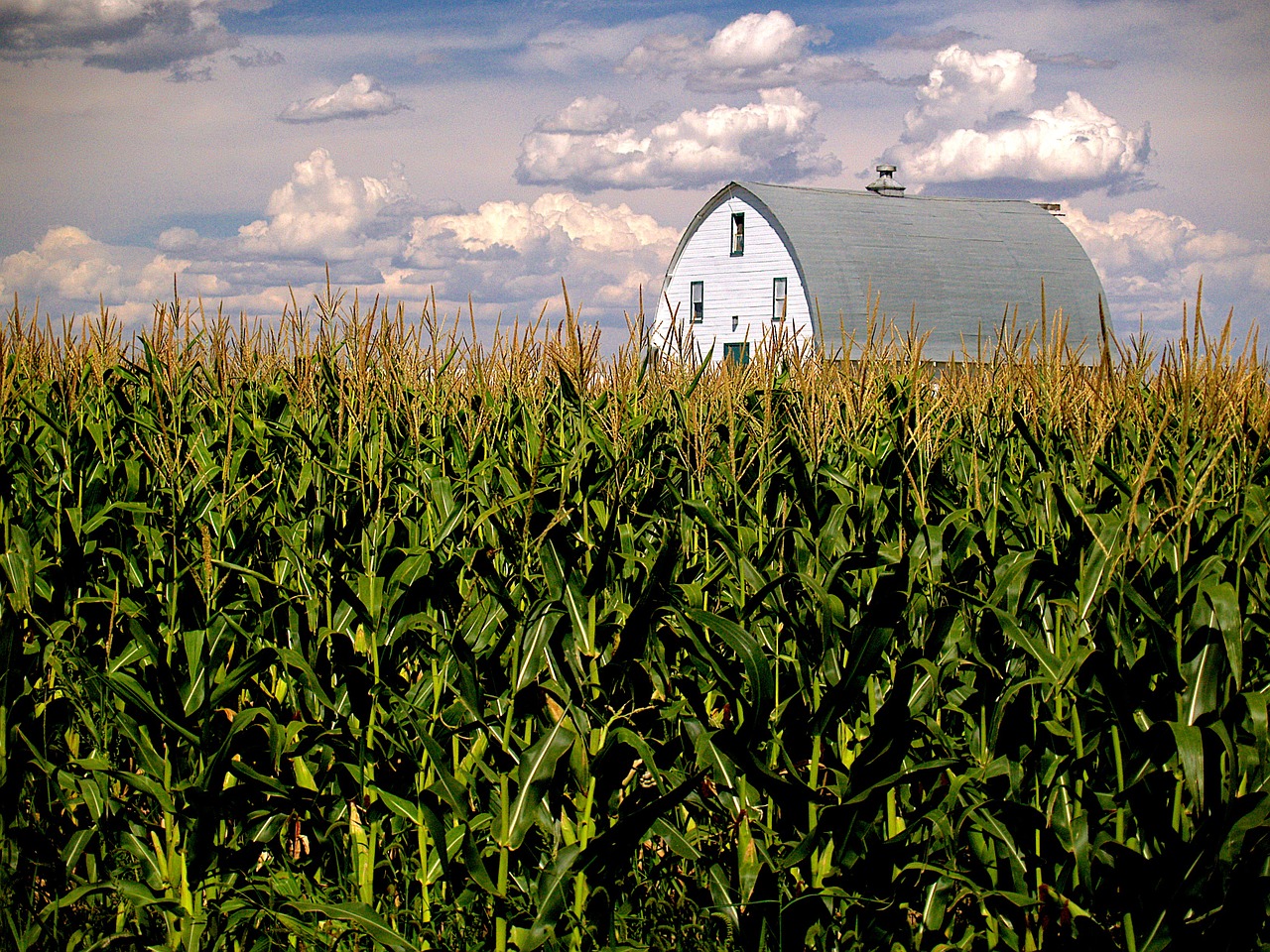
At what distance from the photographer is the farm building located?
4291cm

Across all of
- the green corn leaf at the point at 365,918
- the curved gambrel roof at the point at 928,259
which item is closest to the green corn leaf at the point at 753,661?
the green corn leaf at the point at 365,918

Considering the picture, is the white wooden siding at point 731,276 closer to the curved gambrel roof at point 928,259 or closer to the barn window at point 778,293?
the barn window at point 778,293

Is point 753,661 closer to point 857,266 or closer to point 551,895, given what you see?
point 551,895

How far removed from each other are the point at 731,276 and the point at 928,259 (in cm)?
834

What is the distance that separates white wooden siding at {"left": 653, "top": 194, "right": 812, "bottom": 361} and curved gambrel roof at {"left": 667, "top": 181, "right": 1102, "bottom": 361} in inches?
19.9

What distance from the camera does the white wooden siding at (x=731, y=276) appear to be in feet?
143

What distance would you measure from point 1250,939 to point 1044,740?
0.87 m

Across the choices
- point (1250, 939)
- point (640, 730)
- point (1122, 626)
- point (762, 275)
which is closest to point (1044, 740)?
point (1122, 626)

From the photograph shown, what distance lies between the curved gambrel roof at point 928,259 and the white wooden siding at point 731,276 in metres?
0.50

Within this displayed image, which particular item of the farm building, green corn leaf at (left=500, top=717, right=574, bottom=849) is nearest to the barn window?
the farm building

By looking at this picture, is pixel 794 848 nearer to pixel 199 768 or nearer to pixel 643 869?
pixel 643 869

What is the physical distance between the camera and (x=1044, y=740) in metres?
4.02

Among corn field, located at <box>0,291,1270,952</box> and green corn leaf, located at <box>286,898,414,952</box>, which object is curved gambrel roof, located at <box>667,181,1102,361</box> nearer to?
corn field, located at <box>0,291,1270,952</box>

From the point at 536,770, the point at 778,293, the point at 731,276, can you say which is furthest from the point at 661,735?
the point at 731,276
